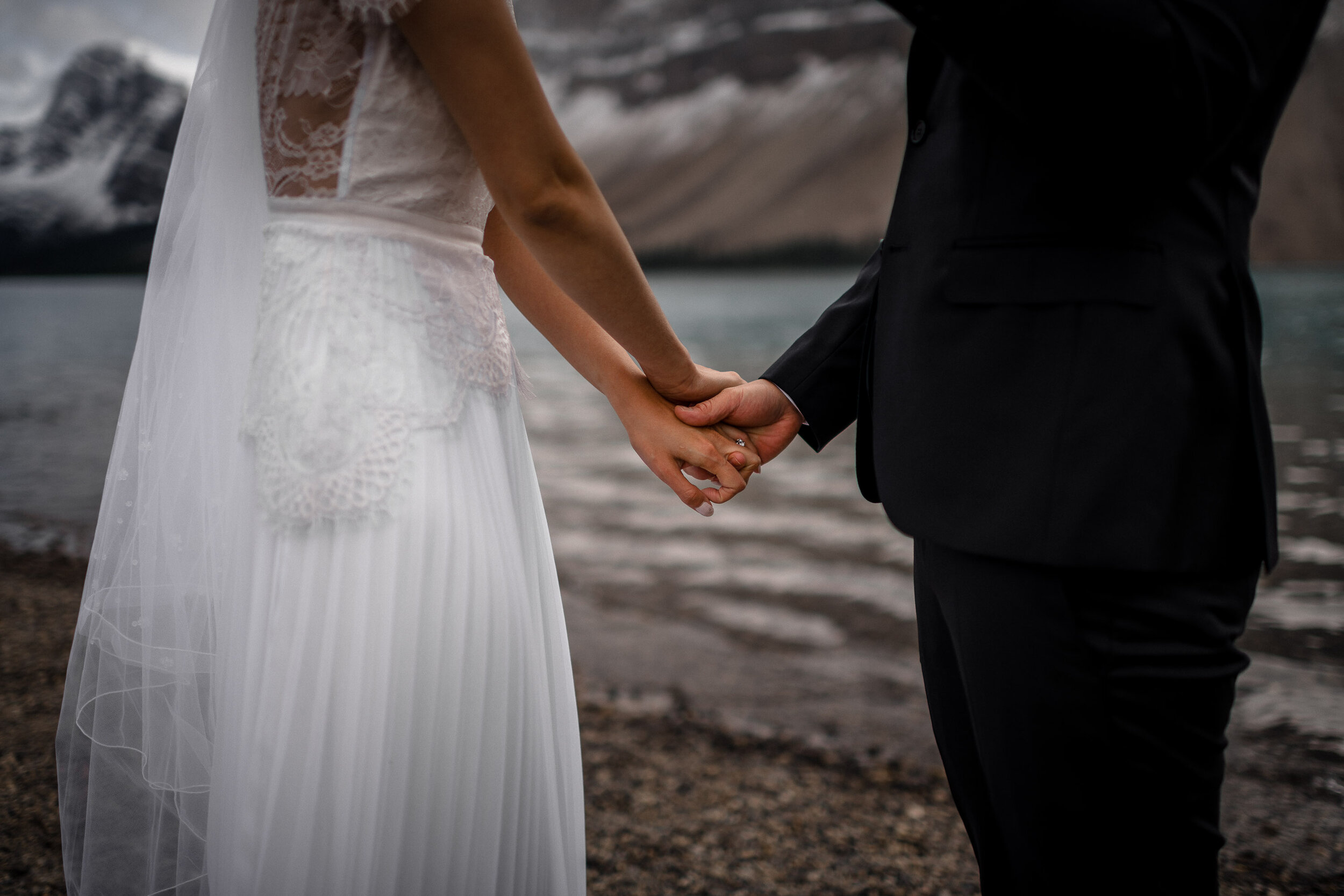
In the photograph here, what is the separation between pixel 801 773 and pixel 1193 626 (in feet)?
8.38

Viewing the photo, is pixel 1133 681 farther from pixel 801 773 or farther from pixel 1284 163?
pixel 1284 163

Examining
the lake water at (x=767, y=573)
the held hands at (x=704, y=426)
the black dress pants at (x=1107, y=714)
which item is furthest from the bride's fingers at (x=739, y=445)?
the black dress pants at (x=1107, y=714)

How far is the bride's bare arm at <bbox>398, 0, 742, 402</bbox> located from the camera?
1.16m

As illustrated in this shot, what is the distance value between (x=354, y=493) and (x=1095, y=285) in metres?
1.10

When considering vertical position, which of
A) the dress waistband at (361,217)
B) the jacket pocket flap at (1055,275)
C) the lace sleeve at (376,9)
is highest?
the lace sleeve at (376,9)

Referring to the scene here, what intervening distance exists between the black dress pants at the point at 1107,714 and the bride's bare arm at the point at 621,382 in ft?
2.63

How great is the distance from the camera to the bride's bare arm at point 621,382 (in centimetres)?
182

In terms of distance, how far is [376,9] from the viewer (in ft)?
3.81

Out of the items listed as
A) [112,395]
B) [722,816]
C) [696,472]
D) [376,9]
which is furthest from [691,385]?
[112,395]

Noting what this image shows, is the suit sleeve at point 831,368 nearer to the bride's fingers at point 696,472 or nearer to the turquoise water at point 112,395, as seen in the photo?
the bride's fingers at point 696,472

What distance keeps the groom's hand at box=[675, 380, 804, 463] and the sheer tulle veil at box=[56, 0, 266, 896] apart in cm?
96
